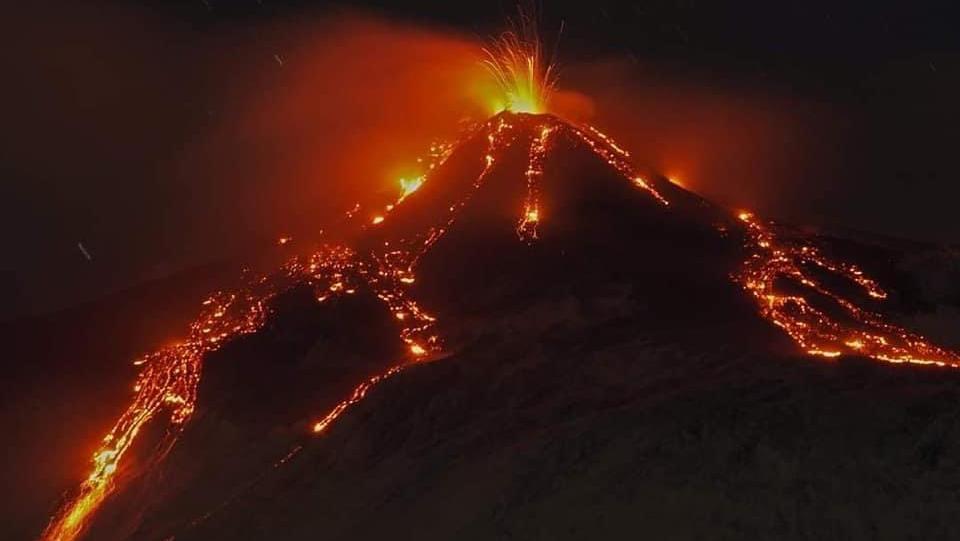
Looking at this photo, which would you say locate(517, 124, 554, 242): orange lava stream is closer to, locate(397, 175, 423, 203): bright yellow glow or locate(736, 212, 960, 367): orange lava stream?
locate(397, 175, 423, 203): bright yellow glow

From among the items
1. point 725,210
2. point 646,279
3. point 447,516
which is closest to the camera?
point 447,516

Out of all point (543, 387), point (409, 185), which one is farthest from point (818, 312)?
point (409, 185)

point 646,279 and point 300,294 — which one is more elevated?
point 300,294

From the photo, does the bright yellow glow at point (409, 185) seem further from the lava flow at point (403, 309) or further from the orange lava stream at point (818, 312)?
the orange lava stream at point (818, 312)

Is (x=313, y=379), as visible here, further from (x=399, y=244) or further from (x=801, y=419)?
(x=801, y=419)

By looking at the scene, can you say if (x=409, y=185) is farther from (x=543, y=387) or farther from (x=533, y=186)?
(x=543, y=387)

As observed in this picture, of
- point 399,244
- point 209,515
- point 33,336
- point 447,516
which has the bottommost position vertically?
point 447,516

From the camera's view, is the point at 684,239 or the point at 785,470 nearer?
the point at 785,470

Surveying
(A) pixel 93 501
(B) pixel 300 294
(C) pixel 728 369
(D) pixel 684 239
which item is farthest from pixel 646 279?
(A) pixel 93 501
